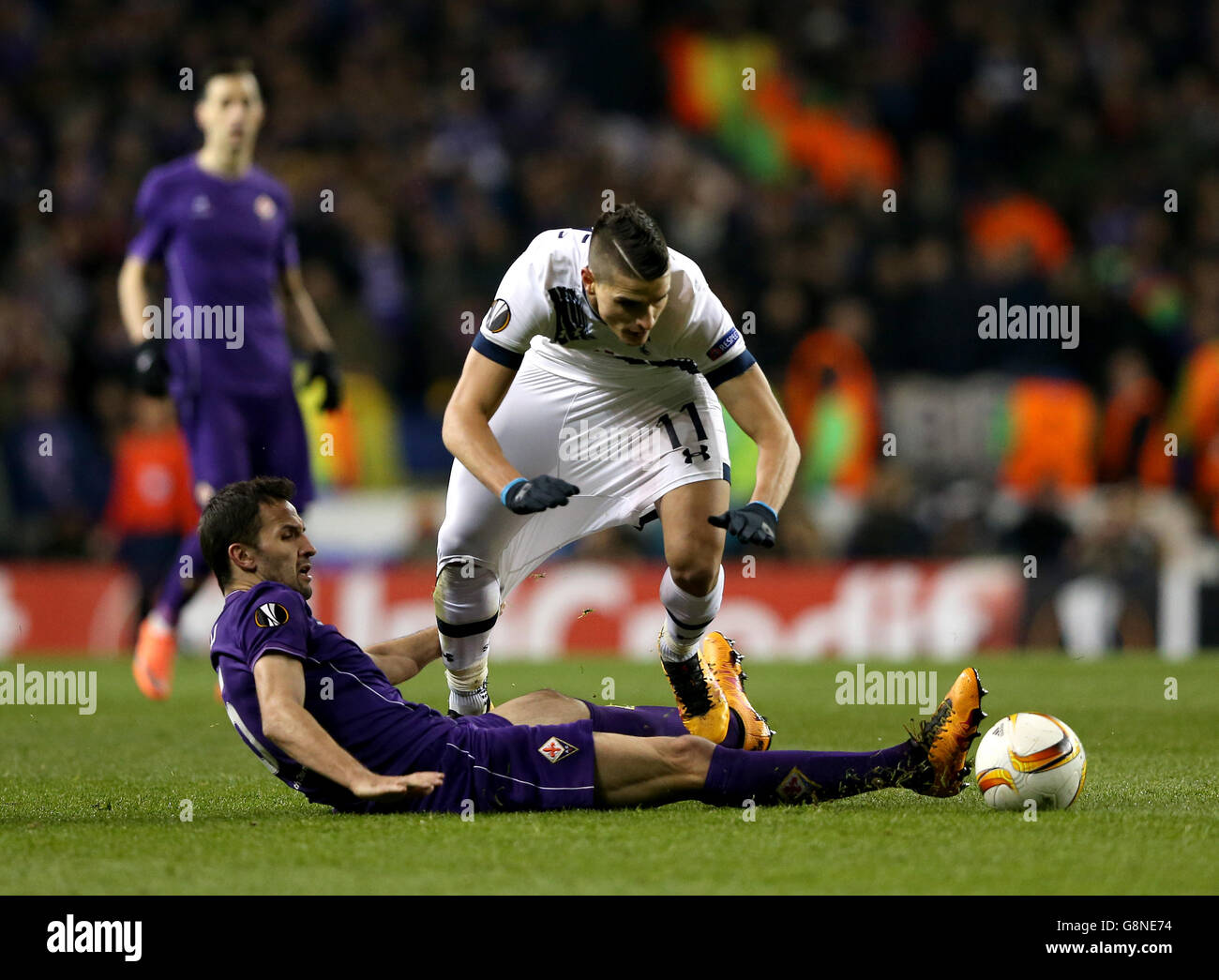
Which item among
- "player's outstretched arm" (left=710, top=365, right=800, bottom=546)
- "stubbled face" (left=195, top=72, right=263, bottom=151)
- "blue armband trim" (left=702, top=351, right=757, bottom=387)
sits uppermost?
"stubbled face" (left=195, top=72, right=263, bottom=151)

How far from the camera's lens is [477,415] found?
19.3ft

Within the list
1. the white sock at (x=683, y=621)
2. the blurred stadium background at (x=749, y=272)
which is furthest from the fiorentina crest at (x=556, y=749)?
the blurred stadium background at (x=749, y=272)

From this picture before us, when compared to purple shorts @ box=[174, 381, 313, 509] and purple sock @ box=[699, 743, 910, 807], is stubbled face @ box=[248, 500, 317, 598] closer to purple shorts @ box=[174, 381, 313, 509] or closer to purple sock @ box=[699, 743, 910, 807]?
purple sock @ box=[699, 743, 910, 807]

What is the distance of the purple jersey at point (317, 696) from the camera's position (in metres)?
5.01

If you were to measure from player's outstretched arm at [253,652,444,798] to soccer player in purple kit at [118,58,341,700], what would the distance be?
3.74m

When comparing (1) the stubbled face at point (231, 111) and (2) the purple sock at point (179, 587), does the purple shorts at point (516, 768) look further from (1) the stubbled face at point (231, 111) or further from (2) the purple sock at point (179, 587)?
(1) the stubbled face at point (231, 111)

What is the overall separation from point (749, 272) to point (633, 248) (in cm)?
952

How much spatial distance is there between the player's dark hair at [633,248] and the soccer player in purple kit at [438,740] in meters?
1.24

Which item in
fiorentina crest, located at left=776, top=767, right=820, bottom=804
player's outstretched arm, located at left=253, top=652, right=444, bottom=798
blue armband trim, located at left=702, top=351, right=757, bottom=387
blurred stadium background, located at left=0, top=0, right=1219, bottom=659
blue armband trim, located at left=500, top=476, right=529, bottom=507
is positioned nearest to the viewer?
player's outstretched arm, located at left=253, top=652, right=444, bottom=798

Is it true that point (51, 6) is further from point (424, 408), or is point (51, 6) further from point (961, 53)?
point (961, 53)

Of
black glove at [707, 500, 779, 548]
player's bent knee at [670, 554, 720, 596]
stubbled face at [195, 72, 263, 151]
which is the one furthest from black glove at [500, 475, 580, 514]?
stubbled face at [195, 72, 263, 151]

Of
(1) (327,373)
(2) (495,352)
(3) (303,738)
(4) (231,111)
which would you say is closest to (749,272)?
(1) (327,373)

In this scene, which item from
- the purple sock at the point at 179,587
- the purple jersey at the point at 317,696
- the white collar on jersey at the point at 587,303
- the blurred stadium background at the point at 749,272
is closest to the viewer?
the purple jersey at the point at 317,696

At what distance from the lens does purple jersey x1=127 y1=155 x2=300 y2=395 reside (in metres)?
8.75
